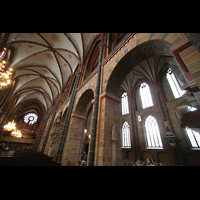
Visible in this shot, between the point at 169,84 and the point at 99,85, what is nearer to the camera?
the point at 99,85

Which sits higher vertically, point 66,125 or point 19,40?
point 19,40

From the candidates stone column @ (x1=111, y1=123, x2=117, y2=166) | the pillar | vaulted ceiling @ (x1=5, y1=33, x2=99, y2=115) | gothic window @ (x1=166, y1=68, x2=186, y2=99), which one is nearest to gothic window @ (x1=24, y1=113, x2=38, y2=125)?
vaulted ceiling @ (x1=5, y1=33, x2=99, y2=115)

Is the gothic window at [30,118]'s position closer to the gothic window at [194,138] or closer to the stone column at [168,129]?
the stone column at [168,129]

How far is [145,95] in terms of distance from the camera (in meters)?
11.7

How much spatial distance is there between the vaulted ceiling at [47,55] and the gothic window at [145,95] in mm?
8374

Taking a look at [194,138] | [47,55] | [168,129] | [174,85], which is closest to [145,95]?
[174,85]

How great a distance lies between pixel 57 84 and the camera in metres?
16.6

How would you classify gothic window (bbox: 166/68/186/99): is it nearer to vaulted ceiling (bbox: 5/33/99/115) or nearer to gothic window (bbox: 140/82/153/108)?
gothic window (bbox: 140/82/153/108)

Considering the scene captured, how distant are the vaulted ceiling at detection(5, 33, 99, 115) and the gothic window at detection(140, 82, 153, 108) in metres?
8.37
